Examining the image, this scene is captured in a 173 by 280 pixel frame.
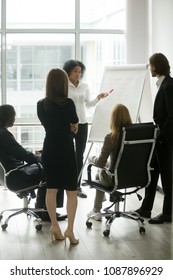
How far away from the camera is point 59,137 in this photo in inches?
157

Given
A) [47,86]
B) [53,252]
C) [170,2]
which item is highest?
[170,2]

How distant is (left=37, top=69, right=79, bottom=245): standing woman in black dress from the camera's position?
395cm

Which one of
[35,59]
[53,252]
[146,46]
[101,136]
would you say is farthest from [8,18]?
[53,252]

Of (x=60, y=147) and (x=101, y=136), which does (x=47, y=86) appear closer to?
(x=60, y=147)

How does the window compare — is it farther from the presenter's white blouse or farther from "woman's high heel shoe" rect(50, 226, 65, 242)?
"woman's high heel shoe" rect(50, 226, 65, 242)

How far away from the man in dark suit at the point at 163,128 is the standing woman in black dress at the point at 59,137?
0.87 meters

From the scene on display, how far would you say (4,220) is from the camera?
4.83m

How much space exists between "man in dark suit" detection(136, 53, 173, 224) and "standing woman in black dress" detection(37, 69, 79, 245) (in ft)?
Answer: 2.86

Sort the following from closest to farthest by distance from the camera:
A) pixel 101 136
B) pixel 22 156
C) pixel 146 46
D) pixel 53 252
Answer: pixel 53 252, pixel 22 156, pixel 101 136, pixel 146 46

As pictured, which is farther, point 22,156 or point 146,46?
point 146,46

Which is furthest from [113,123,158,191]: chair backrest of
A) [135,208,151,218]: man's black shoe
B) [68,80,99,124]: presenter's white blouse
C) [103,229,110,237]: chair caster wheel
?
[68,80,99,124]: presenter's white blouse

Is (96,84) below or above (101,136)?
above

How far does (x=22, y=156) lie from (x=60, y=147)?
503mm

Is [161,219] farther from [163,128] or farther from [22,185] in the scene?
[22,185]
